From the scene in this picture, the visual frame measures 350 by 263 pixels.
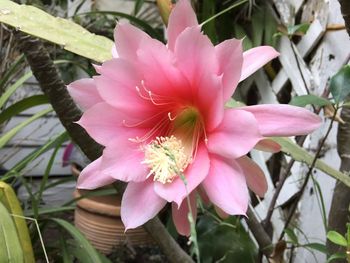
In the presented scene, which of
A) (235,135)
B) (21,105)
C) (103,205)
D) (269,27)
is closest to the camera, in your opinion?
(235,135)

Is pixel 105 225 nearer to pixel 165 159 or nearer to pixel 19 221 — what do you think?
pixel 19 221

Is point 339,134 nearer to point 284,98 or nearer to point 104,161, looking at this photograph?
point 104,161

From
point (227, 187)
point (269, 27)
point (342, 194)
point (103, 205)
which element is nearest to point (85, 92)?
point (227, 187)

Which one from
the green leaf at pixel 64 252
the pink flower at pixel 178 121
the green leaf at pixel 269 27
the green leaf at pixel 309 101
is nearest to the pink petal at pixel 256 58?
the pink flower at pixel 178 121

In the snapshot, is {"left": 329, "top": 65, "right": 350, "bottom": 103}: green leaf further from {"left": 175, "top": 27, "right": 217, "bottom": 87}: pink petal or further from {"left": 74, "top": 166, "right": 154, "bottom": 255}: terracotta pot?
{"left": 74, "top": 166, "right": 154, "bottom": 255}: terracotta pot

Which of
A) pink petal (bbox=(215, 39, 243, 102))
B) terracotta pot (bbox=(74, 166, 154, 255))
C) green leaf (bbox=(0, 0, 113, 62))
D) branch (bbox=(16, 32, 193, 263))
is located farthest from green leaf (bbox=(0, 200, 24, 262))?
terracotta pot (bbox=(74, 166, 154, 255))

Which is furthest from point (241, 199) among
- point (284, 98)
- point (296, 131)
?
point (284, 98)
